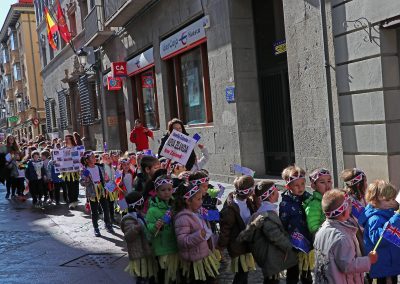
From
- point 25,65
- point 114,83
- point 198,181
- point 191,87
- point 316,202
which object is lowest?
point 316,202

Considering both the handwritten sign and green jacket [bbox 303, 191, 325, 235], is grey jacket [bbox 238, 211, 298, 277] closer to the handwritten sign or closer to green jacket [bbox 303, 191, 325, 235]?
green jacket [bbox 303, 191, 325, 235]

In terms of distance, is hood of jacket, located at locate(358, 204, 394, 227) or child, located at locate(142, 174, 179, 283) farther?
child, located at locate(142, 174, 179, 283)

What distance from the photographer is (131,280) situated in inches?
233

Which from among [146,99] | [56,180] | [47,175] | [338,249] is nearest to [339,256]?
[338,249]

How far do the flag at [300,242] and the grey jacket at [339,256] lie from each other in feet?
2.42

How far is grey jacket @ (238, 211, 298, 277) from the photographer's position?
168 inches

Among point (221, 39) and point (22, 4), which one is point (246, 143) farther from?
point (22, 4)

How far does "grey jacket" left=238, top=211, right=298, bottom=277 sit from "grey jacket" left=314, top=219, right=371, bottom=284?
0.68m

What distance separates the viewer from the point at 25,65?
48.7m

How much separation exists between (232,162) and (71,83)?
1901 cm

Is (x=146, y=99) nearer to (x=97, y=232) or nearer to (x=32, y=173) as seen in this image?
(x=32, y=173)

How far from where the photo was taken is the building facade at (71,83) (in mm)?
24375

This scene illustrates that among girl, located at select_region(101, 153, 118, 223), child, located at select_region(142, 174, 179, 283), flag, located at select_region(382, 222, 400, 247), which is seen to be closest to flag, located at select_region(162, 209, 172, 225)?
child, located at select_region(142, 174, 179, 283)

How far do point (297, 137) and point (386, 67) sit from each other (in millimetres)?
2503
